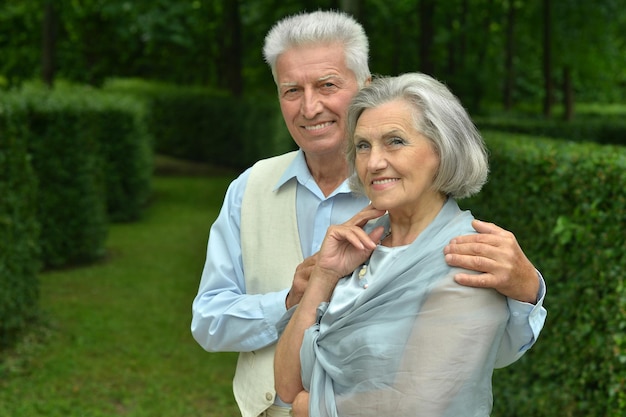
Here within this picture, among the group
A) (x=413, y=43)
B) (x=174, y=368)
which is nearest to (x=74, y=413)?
(x=174, y=368)

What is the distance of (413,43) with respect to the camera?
27.0m

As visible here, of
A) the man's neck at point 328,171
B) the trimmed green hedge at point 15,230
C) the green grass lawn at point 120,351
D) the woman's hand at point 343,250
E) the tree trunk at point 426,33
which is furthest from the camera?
the tree trunk at point 426,33

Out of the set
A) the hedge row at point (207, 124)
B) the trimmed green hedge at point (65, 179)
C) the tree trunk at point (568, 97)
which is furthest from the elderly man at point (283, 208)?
the tree trunk at point (568, 97)

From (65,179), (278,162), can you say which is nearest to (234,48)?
(65,179)

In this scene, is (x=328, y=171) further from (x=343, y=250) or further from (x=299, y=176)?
(x=343, y=250)

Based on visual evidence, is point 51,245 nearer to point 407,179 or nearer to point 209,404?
point 209,404

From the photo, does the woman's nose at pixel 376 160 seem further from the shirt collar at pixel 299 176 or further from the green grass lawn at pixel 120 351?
the green grass lawn at pixel 120 351

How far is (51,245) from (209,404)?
5.40 meters

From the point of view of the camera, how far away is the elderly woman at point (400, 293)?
2137 mm

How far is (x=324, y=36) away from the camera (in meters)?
2.72

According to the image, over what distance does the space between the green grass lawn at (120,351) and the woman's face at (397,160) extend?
5.09m

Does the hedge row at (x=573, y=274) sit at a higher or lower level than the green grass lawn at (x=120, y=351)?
higher

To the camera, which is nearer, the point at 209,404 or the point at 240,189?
the point at 240,189

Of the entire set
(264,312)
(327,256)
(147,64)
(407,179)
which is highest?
(407,179)
